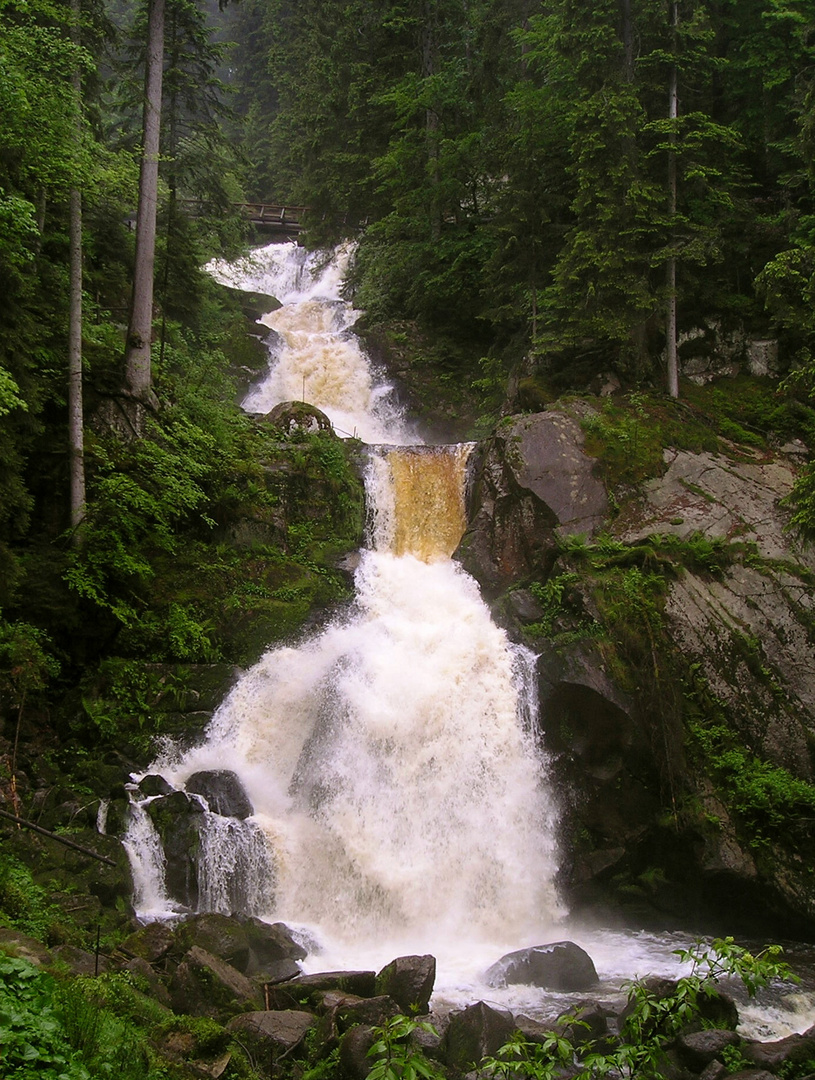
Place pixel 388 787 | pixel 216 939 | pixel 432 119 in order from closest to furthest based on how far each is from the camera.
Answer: pixel 216 939 → pixel 388 787 → pixel 432 119

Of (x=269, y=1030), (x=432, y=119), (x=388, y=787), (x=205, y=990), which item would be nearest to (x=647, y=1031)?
(x=269, y=1030)

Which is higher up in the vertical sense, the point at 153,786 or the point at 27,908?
the point at 153,786

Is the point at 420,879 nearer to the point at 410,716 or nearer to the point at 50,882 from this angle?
the point at 410,716

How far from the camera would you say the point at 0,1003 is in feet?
13.0

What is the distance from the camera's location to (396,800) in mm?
11570

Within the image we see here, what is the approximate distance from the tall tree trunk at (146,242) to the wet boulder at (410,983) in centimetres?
1070

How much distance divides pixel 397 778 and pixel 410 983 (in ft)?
→ 13.2

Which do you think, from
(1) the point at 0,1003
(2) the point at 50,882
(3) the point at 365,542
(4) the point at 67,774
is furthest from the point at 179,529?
(1) the point at 0,1003

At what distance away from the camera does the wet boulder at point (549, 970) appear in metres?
9.12

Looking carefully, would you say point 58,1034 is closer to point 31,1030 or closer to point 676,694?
point 31,1030

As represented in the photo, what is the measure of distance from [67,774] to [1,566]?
308 centimetres

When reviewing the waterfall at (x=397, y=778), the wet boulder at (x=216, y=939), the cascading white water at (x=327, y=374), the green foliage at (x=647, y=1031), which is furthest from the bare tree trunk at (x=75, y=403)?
the green foliage at (x=647, y=1031)

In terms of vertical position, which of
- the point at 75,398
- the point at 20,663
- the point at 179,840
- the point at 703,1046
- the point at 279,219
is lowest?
the point at 703,1046

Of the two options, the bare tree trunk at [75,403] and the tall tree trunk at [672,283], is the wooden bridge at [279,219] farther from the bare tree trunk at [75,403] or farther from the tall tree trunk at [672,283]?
the bare tree trunk at [75,403]
